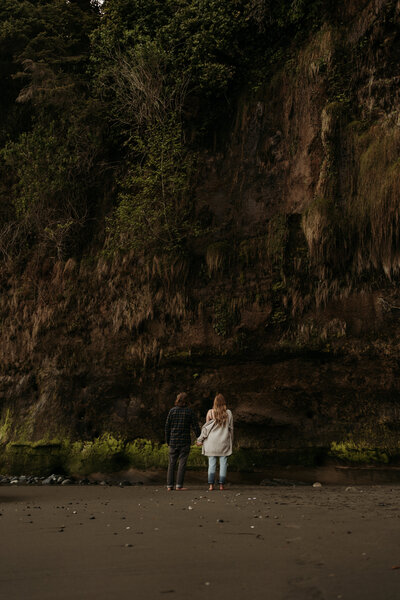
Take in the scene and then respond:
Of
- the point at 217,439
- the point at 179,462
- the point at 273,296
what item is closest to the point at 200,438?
the point at 217,439

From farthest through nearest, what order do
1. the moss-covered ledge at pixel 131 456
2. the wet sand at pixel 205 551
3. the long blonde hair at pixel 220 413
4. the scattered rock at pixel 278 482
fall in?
the moss-covered ledge at pixel 131 456 < the scattered rock at pixel 278 482 < the long blonde hair at pixel 220 413 < the wet sand at pixel 205 551

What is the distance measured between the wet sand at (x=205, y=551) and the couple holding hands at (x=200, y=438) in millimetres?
3332

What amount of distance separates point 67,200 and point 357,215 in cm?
973

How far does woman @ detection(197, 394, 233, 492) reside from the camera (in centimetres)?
1187

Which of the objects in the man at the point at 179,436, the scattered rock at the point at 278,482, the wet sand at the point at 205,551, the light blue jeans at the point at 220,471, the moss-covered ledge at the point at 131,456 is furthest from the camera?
the moss-covered ledge at the point at 131,456

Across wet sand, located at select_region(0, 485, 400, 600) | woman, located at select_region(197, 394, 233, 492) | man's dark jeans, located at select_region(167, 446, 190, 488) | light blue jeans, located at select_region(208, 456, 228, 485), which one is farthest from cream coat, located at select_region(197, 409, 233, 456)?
wet sand, located at select_region(0, 485, 400, 600)

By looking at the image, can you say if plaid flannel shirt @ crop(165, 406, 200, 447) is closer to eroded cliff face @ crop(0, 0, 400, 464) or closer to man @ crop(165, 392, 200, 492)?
man @ crop(165, 392, 200, 492)

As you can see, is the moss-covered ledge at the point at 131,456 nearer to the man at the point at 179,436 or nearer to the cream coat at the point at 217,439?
the cream coat at the point at 217,439

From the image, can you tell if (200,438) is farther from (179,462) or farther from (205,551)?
(205,551)

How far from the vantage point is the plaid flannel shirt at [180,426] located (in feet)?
39.1

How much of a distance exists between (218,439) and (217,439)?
22 millimetres

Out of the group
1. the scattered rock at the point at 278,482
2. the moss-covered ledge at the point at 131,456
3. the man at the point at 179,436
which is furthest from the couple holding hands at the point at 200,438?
the moss-covered ledge at the point at 131,456

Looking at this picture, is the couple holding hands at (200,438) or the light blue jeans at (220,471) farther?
the couple holding hands at (200,438)

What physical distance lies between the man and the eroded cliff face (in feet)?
9.27
